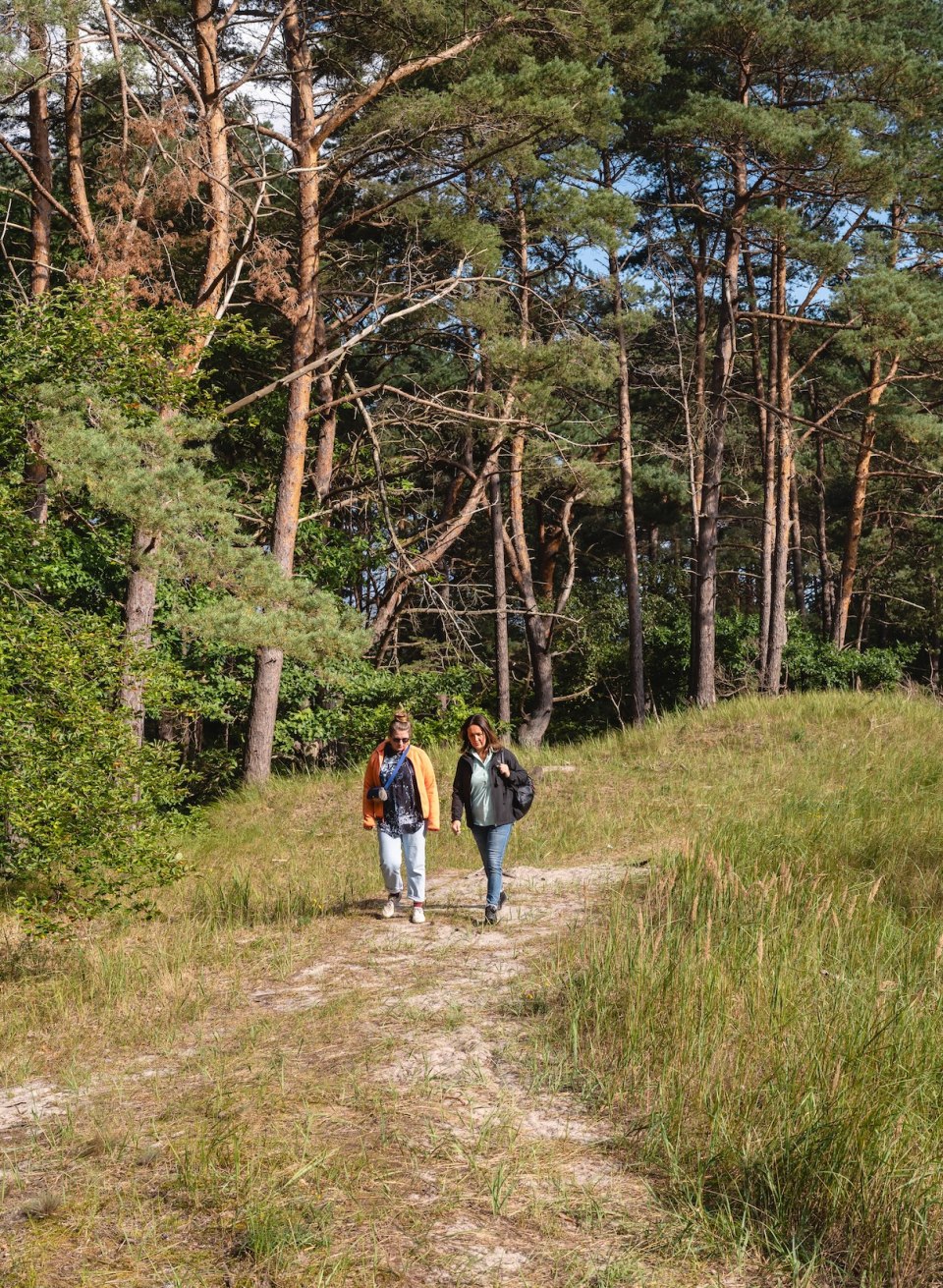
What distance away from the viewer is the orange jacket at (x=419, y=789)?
8312 mm

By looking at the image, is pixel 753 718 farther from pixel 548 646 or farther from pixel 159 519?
pixel 159 519

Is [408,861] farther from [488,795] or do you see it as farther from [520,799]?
[520,799]

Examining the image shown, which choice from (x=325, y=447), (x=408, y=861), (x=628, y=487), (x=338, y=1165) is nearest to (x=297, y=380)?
(x=325, y=447)

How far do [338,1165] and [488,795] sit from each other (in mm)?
3841

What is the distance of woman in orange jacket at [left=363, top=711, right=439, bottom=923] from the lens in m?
8.27

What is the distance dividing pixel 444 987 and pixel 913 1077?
2.81m

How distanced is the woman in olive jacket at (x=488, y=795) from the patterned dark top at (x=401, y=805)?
0.55 metres

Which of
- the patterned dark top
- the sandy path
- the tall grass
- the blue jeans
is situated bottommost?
the sandy path

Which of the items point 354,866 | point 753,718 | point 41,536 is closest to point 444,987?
point 354,866

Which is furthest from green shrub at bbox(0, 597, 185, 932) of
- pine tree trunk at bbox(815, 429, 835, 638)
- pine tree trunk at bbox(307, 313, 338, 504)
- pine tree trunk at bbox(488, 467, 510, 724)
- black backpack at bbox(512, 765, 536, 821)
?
pine tree trunk at bbox(815, 429, 835, 638)

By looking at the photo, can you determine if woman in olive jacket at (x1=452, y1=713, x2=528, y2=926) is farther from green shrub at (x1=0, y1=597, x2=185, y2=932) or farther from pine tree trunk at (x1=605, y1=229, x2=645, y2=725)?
pine tree trunk at (x1=605, y1=229, x2=645, y2=725)

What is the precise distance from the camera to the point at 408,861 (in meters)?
8.32

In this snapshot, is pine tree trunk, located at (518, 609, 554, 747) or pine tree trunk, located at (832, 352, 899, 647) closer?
pine tree trunk, located at (518, 609, 554, 747)

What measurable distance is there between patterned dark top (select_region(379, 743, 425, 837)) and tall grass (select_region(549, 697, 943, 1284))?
5.69ft
